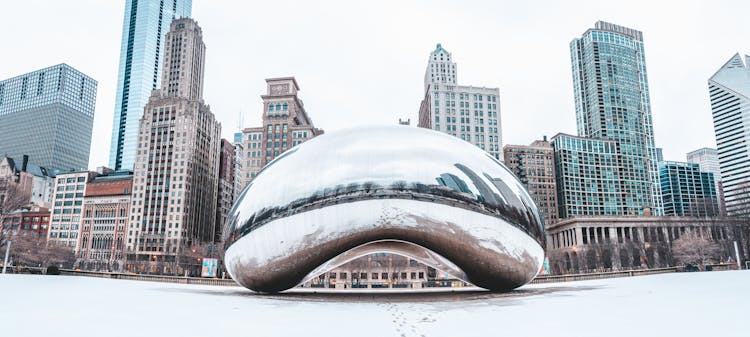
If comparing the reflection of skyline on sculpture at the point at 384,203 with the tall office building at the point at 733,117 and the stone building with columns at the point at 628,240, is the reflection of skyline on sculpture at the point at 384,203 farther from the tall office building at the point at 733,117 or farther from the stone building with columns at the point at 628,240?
the tall office building at the point at 733,117

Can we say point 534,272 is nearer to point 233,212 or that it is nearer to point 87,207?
point 233,212

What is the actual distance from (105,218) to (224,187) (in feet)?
107

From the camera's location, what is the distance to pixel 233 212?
14852mm

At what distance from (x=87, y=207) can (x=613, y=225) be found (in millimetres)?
129112

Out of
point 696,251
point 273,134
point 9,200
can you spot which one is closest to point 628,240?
point 696,251

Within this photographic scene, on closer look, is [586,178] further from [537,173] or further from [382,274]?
[382,274]

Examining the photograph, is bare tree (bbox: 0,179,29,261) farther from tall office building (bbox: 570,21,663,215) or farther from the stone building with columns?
tall office building (bbox: 570,21,663,215)

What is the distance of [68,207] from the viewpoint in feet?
412

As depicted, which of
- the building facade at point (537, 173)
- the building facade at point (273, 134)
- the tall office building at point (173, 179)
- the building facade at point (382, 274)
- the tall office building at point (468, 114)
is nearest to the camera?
the building facade at point (382, 274)

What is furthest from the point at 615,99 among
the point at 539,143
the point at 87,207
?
the point at 87,207

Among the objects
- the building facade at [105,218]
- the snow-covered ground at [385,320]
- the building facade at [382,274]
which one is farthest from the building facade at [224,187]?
the snow-covered ground at [385,320]

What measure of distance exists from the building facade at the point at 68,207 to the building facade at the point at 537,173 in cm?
11638

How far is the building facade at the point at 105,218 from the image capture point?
386ft

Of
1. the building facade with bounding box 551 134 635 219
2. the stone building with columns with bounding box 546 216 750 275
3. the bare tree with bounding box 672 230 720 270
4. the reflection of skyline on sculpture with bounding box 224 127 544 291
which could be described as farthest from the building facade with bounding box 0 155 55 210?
the bare tree with bounding box 672 230 720 270
